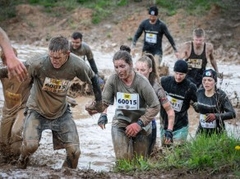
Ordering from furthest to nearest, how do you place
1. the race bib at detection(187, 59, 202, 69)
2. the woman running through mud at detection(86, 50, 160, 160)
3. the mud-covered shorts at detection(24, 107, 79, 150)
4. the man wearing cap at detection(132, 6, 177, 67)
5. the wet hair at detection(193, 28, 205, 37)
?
the man wearing cap at detection(132, 6, 177, 67), the race bib at detection(187, 59, 202, 69), the wet hair at detection(193, 28, 205, 37), the woman running through mud at detection(86, 50, 160, 160), the mud-covered shorts at detection(24, 107, 79, 150)

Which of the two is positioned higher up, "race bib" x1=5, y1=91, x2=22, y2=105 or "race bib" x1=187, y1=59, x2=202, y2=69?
"race bib" x1=187, y1=59, x2=202, y2=69

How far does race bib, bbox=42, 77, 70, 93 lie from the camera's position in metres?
6.99

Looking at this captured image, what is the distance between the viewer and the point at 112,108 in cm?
1298

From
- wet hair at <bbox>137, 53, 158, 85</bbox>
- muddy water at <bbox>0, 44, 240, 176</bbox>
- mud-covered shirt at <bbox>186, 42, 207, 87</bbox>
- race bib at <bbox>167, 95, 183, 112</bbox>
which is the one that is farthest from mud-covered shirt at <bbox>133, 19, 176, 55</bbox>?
wet hair at <bbox>137, 53, 158, 85</bbox>

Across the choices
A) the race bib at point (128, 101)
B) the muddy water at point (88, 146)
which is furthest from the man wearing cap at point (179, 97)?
the race bib at point (128, 101)

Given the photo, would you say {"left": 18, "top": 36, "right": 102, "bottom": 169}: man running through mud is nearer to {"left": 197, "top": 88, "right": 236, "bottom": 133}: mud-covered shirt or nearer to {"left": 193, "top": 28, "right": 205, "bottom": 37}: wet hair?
{"left": 197, "top": 88, "right": 236, "bottom": 133}: mud-covered shirt

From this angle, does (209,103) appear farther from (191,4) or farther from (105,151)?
(191,4)

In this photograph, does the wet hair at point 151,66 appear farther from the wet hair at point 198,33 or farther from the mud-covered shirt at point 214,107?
the wet hair at point 198,33

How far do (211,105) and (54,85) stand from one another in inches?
100

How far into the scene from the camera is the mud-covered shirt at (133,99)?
7.28 m

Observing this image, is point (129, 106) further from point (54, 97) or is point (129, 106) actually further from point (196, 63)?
point (196, 63)

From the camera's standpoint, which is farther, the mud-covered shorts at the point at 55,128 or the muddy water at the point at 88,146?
the muddy water at the point at 88,146

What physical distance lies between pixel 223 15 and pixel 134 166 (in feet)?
58.2

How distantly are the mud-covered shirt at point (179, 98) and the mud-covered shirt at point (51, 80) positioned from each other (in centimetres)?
177
